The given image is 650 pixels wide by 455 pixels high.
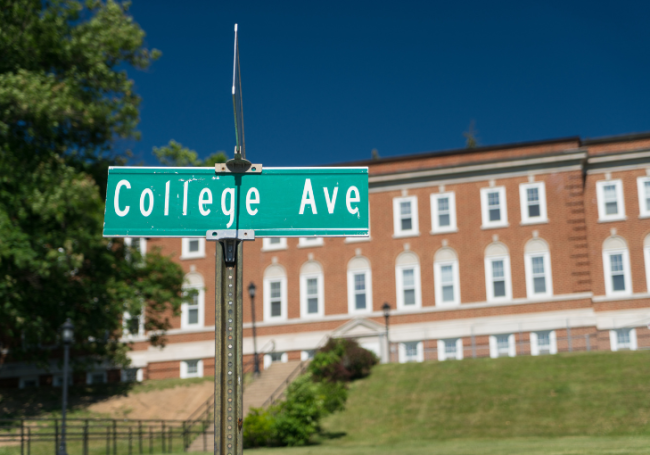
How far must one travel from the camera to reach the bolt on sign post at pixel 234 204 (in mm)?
3525

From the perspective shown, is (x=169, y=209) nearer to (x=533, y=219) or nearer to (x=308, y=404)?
(x=308, y=404)

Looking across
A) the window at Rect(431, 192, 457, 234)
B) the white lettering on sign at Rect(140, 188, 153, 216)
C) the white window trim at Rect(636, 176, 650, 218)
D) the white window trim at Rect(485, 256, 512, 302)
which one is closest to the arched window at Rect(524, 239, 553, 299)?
the white window trim at Rect(485, 256, 512, 302)

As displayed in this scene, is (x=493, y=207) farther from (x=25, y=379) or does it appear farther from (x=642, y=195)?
(x=25, y=379)

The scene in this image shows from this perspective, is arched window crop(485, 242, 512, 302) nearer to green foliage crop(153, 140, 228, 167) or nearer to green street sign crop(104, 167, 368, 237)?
green foliage crop(153, 140, 228, 167)

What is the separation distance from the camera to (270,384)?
3519 cm

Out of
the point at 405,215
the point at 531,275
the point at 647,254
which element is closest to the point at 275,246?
the point at 405,215

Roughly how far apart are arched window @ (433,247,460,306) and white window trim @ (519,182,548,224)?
4384 millimetres

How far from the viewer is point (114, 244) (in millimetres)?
32781

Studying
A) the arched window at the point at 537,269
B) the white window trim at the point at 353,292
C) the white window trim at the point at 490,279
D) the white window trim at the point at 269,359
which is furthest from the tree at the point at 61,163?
the arched window at the point at 537,269

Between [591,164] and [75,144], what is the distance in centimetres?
2732

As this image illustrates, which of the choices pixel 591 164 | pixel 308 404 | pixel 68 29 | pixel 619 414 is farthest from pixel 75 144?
pixel 591 164

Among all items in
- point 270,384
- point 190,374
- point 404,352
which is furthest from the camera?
point 190,374

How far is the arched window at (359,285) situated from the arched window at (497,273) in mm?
6642

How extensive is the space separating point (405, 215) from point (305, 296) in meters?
7.51
